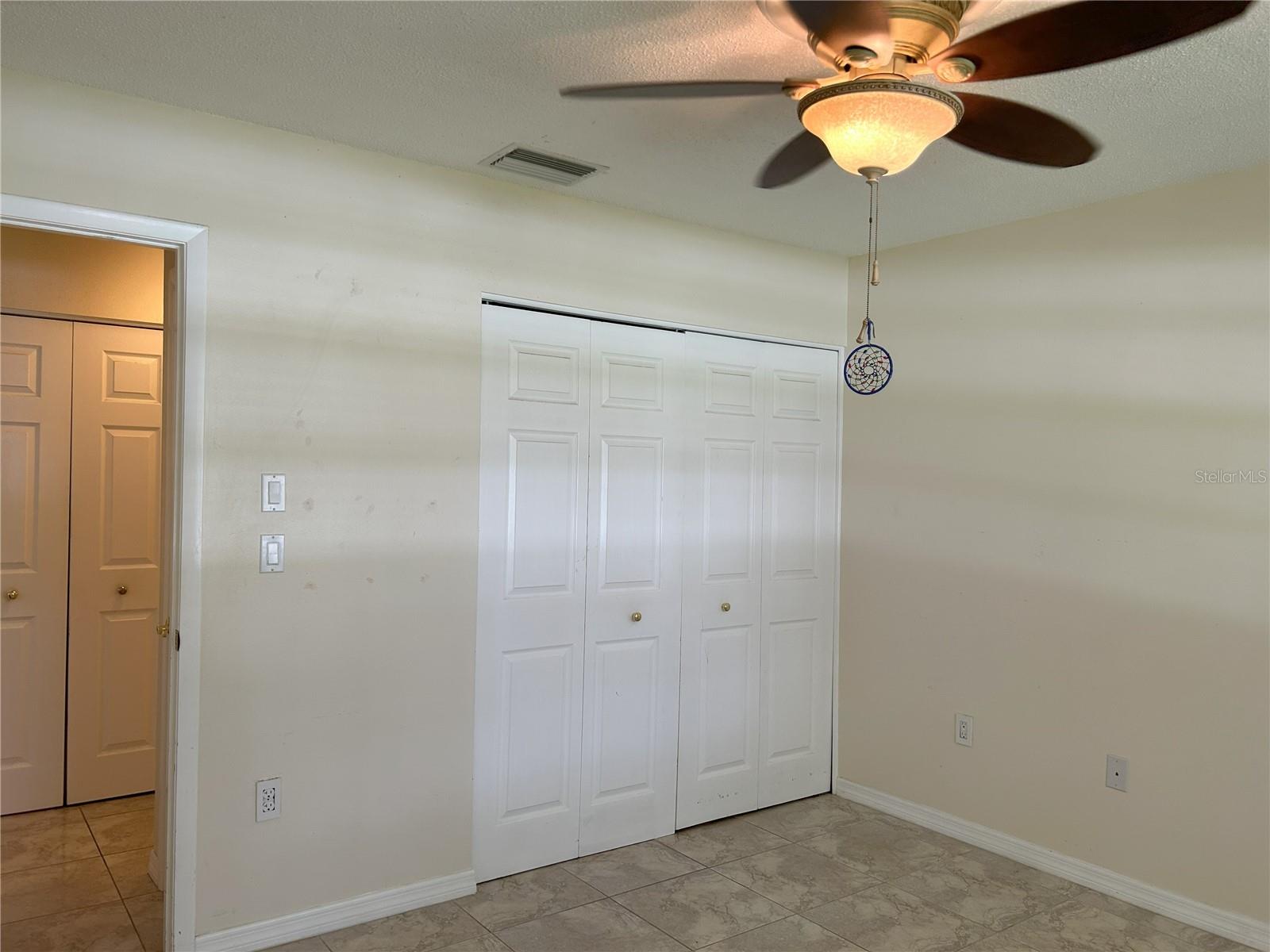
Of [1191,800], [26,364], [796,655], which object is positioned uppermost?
[26,364]

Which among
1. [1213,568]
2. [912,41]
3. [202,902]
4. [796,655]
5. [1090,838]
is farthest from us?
[796,655]

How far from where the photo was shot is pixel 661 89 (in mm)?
1892

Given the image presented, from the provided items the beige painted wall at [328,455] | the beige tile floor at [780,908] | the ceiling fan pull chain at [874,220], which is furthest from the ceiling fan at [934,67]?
the beige tile floor at [780,908]

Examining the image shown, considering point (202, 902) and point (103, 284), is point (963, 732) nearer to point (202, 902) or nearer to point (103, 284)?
point (202, 902)

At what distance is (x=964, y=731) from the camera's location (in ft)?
12.1

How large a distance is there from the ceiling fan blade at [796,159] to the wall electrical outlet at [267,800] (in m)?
2.19

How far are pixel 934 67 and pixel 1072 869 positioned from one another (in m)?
2.78

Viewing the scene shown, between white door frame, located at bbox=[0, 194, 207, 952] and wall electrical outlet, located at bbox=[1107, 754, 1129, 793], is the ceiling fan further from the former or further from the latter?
wall electrical outlet, located at bbox=[1107, 754, 1129, 793]

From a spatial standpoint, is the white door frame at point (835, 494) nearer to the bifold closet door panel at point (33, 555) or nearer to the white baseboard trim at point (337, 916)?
the white baseboard trim at point (337, 916)

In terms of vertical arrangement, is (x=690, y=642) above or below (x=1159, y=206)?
below

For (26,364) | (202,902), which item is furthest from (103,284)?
(202,902)

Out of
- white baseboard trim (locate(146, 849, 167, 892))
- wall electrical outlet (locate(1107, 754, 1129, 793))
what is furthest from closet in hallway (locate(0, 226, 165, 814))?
wall electrical outlet (locate(1107, 754, 1129, 793))

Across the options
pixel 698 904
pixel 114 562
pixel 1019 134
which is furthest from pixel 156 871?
pixel 1019 134

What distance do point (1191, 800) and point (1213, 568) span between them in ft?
2.45
